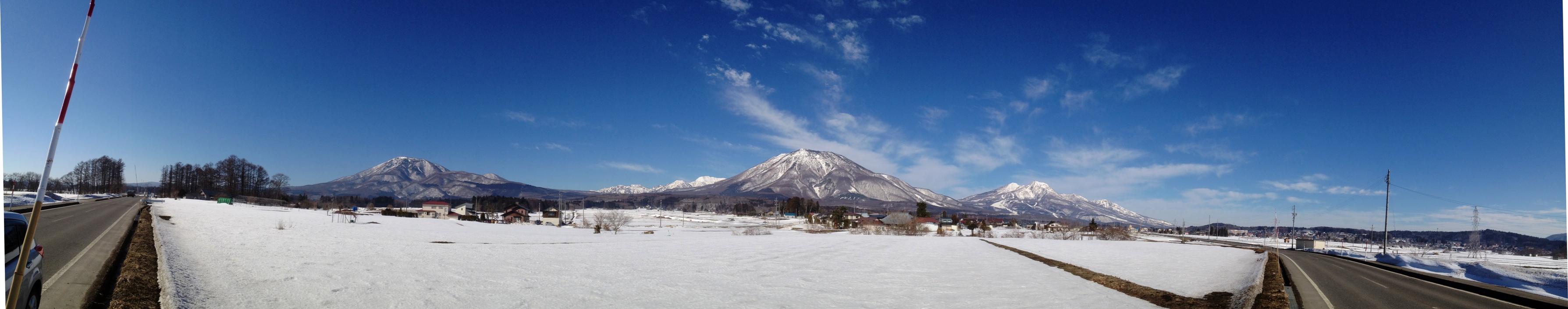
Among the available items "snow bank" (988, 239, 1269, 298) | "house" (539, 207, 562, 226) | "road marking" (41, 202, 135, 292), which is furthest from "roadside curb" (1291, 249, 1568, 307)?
"house" (539, 207, 562, 226)

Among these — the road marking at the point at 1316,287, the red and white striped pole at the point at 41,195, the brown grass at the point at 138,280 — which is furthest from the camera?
the road marking at the point at 1316,287

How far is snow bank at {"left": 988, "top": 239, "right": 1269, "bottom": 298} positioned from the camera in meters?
18.1

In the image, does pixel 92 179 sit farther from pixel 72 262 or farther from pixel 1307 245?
pixel 1307 245

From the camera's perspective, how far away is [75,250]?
49.2 ft

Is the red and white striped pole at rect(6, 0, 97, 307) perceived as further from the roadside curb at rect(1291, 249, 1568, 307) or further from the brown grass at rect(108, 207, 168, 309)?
the roadside curb at rect(1291, 249, 1568, 307)

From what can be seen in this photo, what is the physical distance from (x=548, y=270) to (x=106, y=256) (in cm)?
1042

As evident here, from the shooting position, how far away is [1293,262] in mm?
34562

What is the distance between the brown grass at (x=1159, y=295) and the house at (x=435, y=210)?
88.5 meters

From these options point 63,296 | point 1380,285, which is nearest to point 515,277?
point 63,296

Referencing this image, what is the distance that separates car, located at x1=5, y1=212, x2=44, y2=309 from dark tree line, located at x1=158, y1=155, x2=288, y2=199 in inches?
5131

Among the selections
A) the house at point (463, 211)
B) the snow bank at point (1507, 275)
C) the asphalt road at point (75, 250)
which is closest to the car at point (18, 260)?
the asphalt road at point (75, 250)

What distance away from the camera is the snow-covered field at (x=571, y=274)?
454 inches

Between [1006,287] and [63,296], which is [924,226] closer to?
[1006,287]

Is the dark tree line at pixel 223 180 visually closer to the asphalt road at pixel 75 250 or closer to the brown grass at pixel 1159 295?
the asphalt road at pixel 75 250
